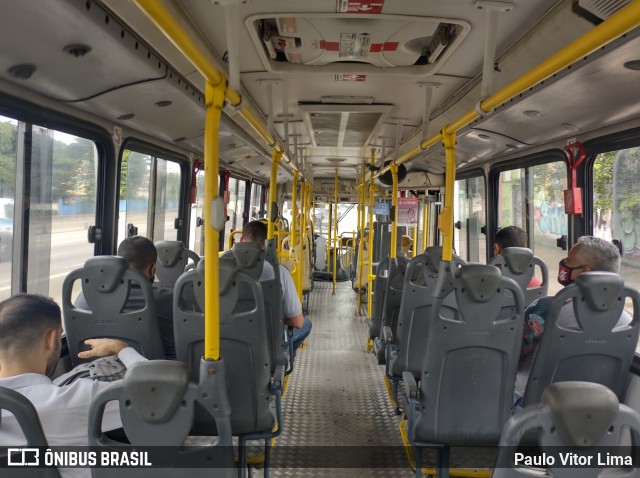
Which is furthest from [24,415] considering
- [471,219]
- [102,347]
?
[471,219]

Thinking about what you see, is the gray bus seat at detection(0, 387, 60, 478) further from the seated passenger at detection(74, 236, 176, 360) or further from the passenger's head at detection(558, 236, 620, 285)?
the passenger's head at detection(558, 236, 620, 285)

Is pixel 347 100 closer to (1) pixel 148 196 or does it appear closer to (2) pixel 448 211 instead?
(2) pixel 448 211

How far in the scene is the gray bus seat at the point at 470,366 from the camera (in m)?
2.18

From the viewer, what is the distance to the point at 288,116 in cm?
487

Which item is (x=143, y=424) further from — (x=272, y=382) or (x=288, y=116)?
(x=288, y=116)

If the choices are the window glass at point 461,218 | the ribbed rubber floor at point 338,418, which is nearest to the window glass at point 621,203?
the ribbed rubber floor at point 338,418

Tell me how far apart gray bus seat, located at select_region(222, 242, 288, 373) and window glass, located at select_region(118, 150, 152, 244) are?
1.41 meters

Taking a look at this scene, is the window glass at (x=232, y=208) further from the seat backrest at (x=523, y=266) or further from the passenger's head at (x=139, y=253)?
the seat backrest at (x=523, y=266)

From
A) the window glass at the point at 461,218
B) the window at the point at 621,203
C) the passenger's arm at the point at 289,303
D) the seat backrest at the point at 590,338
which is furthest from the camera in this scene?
the window glass at the point at 461,218

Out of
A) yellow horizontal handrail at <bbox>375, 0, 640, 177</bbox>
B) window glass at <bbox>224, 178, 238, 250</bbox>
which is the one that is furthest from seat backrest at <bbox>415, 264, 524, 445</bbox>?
window glass at <bbox>224, 178, 238, 250</bbox>

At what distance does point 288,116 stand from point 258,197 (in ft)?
18.2

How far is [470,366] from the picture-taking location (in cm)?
229

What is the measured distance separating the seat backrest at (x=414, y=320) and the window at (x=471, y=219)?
2866mm

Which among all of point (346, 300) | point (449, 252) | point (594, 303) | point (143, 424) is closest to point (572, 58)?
point (594, 303)
